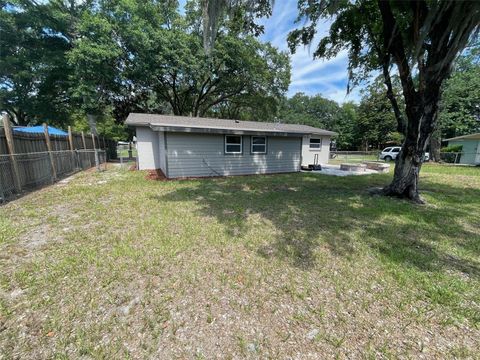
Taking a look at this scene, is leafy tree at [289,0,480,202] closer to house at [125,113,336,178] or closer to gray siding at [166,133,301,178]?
house at [125,113,336,178]

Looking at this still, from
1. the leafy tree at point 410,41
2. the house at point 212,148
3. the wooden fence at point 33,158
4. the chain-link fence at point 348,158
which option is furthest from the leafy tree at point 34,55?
the chain-link fence at point 348,158

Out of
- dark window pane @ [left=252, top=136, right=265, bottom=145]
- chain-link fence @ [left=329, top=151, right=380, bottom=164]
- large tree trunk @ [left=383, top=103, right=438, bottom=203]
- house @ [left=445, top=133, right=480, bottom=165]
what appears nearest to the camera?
large tree trunk @ [left=383, top=103, right=438, bottom=203]

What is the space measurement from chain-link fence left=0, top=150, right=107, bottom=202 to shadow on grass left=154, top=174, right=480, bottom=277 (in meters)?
3.99

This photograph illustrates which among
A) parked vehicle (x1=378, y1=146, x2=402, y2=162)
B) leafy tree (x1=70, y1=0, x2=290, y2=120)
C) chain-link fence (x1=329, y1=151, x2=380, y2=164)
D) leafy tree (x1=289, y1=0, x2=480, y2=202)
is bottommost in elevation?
chain-link fence (x1=329, y1=151, x2=380, y2=164)

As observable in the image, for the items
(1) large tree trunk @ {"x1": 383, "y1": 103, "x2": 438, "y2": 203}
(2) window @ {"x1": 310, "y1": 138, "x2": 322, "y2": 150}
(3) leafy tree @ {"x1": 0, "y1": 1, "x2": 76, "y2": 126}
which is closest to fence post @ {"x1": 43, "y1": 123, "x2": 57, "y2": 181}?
(3) leafy tree @ {"x1": 0, "y1": 1, "x2": 76, "y2": 126}

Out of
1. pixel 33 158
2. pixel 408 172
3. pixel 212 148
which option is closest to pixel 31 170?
pixel 33 158

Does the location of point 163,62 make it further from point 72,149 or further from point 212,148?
point 212,148

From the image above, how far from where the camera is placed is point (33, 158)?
689cm

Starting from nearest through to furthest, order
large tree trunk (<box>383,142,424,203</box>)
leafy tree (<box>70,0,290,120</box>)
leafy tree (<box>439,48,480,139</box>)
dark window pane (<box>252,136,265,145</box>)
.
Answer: large tree trunk (<box>383,142,424,203</box>) < dark window pane (<box>252,136,265,145</box>) < leafy tree (<box>70,0,290,120</box>) < leafy tree (<box>439,48,480,139</box>)

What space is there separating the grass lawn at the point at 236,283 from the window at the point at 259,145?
6.32 metres

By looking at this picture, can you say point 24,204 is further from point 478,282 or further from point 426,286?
point 478,282

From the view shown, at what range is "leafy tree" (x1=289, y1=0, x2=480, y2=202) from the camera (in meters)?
4.38

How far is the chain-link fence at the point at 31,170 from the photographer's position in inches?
223

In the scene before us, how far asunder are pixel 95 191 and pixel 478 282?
8791mm
